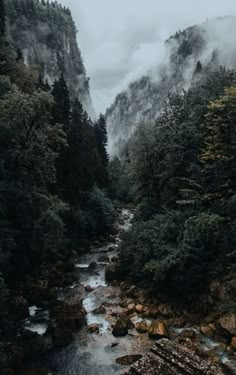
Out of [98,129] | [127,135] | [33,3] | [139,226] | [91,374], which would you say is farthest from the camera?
[127,135]

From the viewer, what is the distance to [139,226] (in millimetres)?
32594

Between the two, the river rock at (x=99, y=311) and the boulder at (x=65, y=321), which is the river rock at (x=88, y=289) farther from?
the river rock at (x=99, y=311)

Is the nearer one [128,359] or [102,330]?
[128,359]

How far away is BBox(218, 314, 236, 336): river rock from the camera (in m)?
20.9

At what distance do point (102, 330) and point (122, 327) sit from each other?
1.48 meters

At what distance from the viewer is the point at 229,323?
69.7 ft

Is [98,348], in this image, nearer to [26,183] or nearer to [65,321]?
[65,321]

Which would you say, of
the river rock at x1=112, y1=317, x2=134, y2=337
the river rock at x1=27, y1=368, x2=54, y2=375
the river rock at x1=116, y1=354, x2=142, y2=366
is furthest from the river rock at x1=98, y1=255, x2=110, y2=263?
the river rock at x1=27, y1=368, x2=54, y2=375

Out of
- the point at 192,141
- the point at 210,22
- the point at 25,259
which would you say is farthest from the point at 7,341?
the point at 210,22

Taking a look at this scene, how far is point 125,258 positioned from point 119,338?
9248 millimetres

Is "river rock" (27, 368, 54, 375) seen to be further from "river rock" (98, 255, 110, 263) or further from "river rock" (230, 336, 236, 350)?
"river rock" (98, 255, 110, 263)

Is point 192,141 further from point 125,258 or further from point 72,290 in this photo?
point 72,290

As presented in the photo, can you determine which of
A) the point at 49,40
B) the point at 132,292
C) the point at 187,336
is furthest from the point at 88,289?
the point at 49,40

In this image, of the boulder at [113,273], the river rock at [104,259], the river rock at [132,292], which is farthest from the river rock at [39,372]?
the river rock at [104,259]
